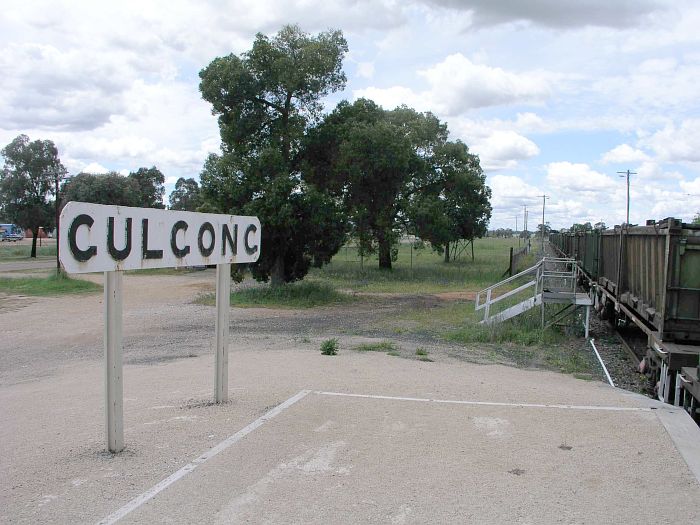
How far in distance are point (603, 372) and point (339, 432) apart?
279 inches

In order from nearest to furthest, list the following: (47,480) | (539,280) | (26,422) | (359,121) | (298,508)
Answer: (298,508) → (47,480) → (26,422) → (539,280) → (359,121)

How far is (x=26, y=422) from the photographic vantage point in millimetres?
6023

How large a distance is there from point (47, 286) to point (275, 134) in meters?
13.2

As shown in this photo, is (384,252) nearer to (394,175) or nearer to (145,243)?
(394,175)

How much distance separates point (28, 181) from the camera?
51.0 m

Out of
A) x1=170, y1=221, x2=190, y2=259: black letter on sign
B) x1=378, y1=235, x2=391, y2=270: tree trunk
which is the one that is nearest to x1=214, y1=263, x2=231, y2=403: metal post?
x1=170, y1=221, x2=190, y2=259: black letter on sign

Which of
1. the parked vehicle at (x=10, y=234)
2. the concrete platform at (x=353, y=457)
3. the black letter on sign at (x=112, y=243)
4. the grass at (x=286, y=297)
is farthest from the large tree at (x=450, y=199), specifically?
the parked vehicle at (x=10, y=234)

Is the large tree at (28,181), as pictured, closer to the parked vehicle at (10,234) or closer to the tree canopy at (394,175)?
the tree canopy at (394,175)

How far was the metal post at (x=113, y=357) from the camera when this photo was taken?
4.50m

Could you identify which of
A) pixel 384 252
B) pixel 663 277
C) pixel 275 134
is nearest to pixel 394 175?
pixel 384 252

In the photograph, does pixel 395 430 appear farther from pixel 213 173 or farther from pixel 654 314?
pixel 213 173

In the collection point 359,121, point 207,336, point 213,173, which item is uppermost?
point 359,121

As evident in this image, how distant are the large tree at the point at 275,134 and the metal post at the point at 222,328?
13.9 m

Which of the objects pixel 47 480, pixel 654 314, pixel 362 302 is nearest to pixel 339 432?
pixel 47 480
